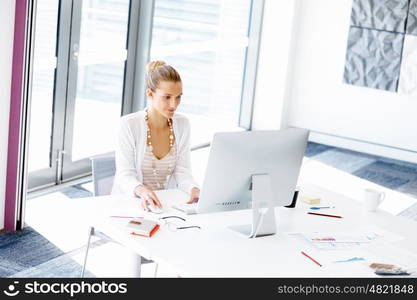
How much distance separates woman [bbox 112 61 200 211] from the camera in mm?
3635

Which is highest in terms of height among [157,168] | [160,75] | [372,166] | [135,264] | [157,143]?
[160,75]

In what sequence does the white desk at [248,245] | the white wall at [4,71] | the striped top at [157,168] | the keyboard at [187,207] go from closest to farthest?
the white desk at [248,245]
the keyboard at [187,207]
the striped top at [157,168]
the white wall at [4,71]

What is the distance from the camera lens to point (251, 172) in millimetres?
3139

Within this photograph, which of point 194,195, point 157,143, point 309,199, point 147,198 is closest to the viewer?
point 147,198

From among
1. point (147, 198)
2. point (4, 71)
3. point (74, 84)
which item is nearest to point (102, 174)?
point (147, 198)

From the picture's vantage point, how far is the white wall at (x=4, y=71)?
14.5ft

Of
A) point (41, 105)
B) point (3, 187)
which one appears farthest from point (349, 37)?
point (3, 187)

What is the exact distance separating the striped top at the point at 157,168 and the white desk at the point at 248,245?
0.76 feet

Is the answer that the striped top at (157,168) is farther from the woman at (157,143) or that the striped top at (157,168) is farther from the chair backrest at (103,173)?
the chair backrest at (103,173)

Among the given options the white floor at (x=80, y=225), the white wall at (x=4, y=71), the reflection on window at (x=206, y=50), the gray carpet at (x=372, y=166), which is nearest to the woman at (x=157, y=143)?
the white floor at (x=80, y=225)

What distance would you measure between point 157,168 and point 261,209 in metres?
0.83

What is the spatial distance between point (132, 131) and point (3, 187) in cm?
139

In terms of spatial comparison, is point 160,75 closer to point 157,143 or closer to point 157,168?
point 157,143

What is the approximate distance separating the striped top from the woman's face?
0.67 ft
